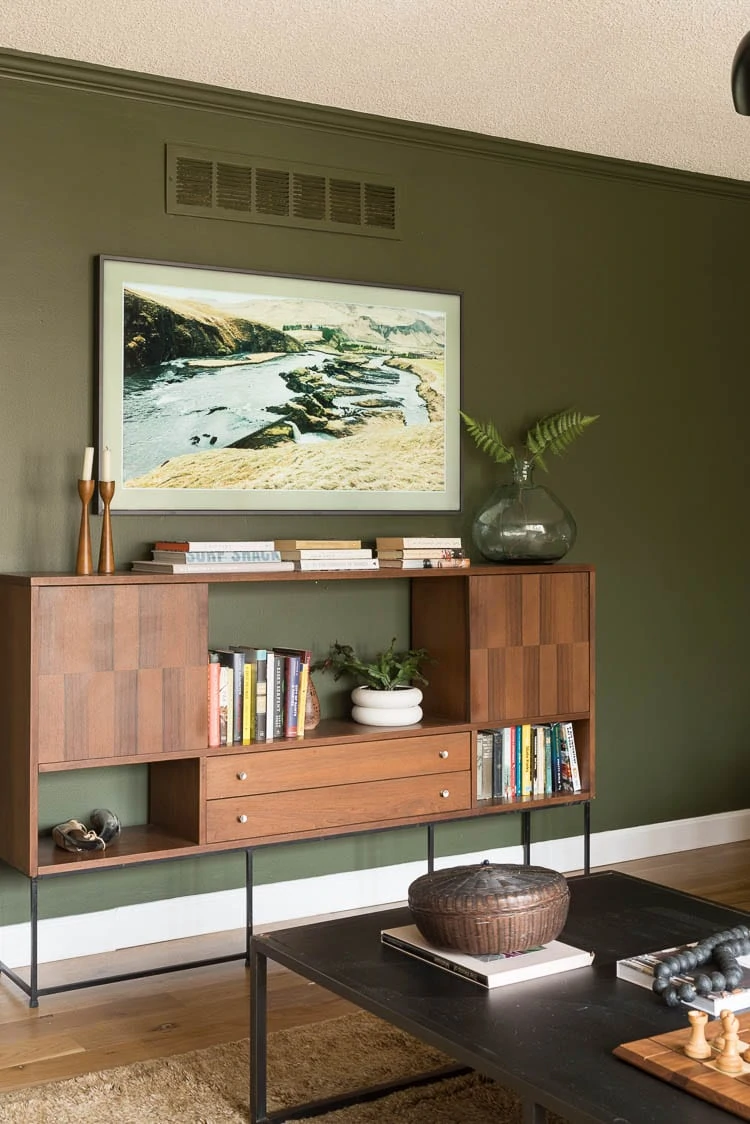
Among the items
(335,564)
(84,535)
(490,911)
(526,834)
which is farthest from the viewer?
(526,834)

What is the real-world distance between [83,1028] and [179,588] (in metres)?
1.17

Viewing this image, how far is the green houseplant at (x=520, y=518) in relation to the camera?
13.5 ft

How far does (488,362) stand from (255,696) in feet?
5.15

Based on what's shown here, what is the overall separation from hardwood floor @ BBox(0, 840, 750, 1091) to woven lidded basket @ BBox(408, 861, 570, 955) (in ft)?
3.40

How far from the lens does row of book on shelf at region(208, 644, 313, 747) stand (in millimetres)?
3553

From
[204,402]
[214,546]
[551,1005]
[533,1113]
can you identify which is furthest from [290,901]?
[533,1113]

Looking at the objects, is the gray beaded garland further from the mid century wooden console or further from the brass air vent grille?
the brass air vent grille

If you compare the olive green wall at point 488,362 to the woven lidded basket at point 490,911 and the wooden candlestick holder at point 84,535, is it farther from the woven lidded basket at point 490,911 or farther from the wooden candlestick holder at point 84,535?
the woven lidded basket at point 490,911

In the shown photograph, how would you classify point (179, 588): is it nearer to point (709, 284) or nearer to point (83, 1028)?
point (83, 1028)

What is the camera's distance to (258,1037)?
2.53 metres

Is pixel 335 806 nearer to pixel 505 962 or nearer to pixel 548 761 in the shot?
pixel 548 761

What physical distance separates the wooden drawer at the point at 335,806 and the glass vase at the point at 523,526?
75cm

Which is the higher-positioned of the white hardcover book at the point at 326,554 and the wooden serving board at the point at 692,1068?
the white hardcover book at the point at 326,554

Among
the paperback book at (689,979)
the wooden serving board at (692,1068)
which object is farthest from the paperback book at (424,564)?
the wooden serving board at (692,1068)
